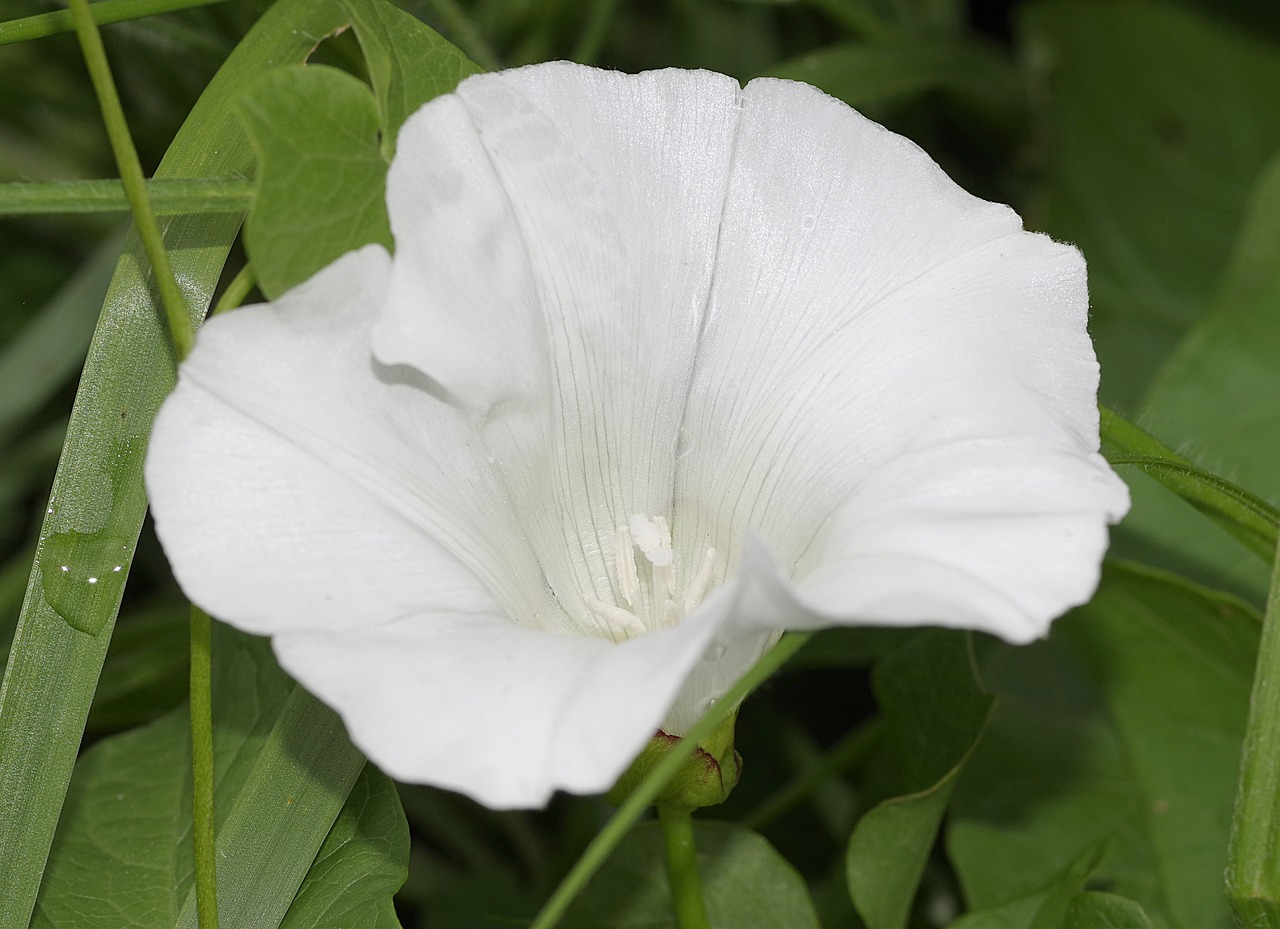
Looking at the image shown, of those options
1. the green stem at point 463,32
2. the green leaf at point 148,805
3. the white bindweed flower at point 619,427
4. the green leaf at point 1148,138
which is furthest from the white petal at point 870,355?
the green leaf at point 1148,138

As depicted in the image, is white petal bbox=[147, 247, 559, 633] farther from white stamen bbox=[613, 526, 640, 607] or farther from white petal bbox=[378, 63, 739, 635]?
white stamen bbox=[613, 526, 640, 607]

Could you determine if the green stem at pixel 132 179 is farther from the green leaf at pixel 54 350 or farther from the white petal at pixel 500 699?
the green leaf at pixel 54 350

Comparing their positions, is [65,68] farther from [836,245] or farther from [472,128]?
[836,245]

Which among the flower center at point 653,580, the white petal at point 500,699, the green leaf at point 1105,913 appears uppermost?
the white petal at point 500,699

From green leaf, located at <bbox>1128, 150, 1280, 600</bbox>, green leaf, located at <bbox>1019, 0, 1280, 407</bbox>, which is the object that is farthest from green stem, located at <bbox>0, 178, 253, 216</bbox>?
green leaf, located at <bbox>1019, 0, 1280, 407</bbox>

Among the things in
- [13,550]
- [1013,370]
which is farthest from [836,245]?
[13,550]

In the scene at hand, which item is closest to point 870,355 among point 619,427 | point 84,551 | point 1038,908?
point 619,427
